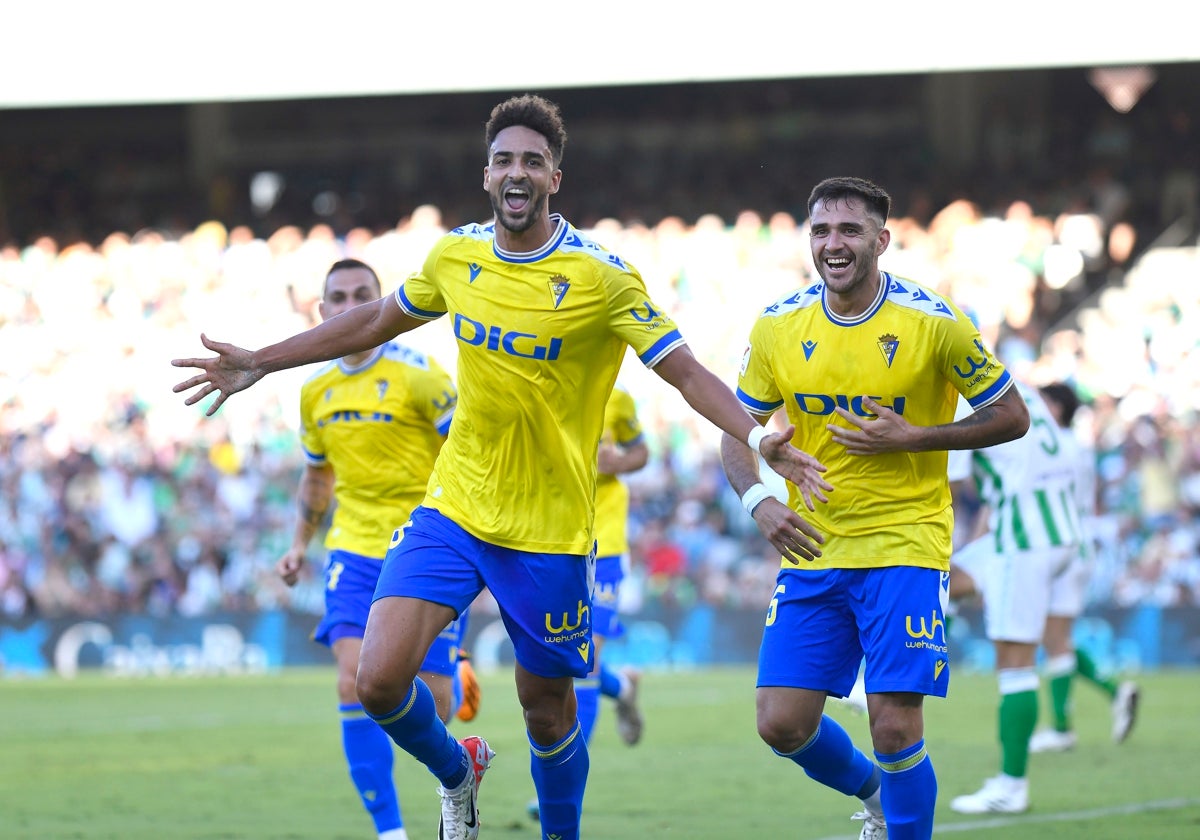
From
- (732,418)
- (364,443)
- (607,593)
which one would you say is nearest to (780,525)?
(732,418)

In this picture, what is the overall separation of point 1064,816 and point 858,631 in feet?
9.96

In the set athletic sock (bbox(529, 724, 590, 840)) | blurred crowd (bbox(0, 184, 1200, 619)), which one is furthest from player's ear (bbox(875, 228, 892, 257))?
blurred crowd (bbox(0, 184, 1200, 619))

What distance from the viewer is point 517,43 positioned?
2503cm

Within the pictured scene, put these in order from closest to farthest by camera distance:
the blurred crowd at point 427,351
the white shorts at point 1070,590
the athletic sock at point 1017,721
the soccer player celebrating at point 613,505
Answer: the athletic sock at point 1017,721 < the soccer player celebrating at point 613,505 < the white shorts at point 1070,590 < the blurred crowd at point 427,351

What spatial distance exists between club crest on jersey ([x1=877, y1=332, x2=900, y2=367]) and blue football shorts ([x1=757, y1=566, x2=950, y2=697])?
0.77 meters

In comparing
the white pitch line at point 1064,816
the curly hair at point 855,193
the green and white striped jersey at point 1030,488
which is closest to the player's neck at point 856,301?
the curly hair at point 855,193

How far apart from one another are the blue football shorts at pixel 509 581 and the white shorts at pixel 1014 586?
405 cm

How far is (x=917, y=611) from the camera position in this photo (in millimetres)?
6398

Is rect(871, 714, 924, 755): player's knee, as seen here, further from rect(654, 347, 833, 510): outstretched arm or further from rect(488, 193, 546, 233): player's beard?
rect(488, 193, 546, 233): player's beard

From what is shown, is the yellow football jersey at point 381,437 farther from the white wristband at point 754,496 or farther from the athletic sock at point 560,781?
the white wristband at point 754,496

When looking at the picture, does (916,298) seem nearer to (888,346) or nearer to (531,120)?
(888,346)

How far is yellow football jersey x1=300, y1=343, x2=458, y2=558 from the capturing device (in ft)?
27.2

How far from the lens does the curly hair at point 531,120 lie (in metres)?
6.44

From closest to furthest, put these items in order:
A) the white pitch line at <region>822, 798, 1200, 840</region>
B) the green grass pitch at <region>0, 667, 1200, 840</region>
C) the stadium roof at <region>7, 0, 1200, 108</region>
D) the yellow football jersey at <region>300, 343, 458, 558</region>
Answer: the yellow football jersey at <region>300, 343, 458, 558</region>, the white pitch line at <region>822, 798, 1200, 840</region>, the green grass pitch at <region>0, 667, 1200, 840</region>, the stadium roof at <region>7, 0, 1200, 108</region>
